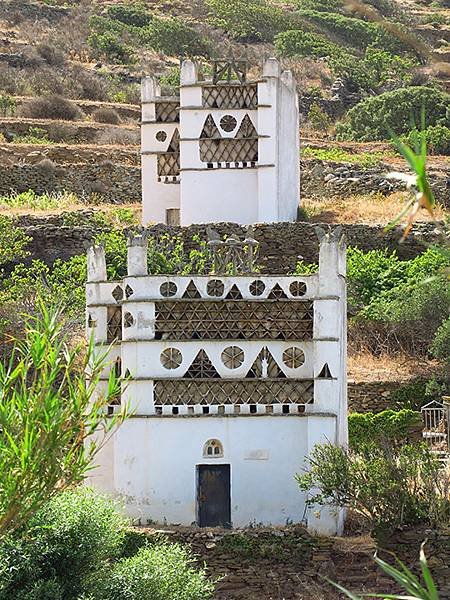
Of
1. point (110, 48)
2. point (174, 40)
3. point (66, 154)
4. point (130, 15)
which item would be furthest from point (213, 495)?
point (130, 15)

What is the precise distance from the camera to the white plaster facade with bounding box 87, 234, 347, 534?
83.0 feet

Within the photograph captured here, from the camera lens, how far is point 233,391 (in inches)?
1012

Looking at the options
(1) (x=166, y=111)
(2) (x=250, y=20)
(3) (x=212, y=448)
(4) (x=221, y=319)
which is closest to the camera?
(3) (x=212, y=448)

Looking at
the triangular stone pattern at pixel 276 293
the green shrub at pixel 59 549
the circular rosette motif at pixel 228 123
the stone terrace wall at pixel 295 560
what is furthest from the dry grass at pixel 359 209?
the green shrub at pixel 59 549

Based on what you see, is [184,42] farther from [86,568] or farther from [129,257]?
[86,568]

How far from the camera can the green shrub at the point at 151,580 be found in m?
20.6

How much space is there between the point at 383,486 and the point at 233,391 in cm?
337

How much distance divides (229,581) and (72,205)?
21.1 m

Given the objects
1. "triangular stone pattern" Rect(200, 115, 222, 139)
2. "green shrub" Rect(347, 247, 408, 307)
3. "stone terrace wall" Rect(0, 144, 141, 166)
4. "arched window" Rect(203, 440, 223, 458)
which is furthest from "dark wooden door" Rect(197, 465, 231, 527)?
"stone terrace wall" Rect(0, 144, 141, 166)

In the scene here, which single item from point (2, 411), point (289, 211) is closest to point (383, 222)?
point (289, 211)

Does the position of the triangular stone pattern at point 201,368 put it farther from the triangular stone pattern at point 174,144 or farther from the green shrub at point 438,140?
the green shrub at point 438,140

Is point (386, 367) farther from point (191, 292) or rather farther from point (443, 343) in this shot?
point (191, 292)

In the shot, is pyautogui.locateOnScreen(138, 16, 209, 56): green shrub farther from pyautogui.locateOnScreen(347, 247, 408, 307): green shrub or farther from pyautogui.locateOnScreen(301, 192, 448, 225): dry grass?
pyautogui.locateOnScreen(347, 247, 408, 307): green shrub

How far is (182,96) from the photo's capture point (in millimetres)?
37750
